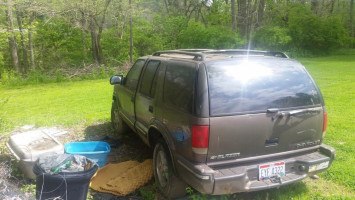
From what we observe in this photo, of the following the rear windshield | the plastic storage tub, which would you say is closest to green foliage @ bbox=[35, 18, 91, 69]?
the plastic storage tub

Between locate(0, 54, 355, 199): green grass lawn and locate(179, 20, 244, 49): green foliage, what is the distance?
7859 millimetres

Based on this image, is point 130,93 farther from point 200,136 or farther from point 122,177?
point 200,136

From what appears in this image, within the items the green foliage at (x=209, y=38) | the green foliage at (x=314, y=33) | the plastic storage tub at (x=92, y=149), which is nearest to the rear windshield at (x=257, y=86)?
the plastic storage tub at (x=92, y=149)

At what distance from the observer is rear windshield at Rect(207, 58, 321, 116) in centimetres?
306

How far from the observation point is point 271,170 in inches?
126

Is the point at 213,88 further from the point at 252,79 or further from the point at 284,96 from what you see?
the point at 284,96

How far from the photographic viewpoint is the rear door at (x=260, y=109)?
3006 millimetres

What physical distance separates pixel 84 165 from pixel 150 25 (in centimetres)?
2383

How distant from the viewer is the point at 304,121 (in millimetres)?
3334

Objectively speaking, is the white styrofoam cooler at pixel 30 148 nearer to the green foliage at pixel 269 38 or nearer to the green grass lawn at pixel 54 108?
the green grass lawn at pixel 54 108

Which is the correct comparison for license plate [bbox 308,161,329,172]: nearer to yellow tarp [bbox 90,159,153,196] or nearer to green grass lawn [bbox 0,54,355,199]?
green grass lawn [bbox 0,54,355,199]

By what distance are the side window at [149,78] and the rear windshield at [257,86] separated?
1268mm

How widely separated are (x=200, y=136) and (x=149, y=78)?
5.83 ft

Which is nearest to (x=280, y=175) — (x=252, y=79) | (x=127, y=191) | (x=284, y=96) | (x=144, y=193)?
(x=284, y=96)
